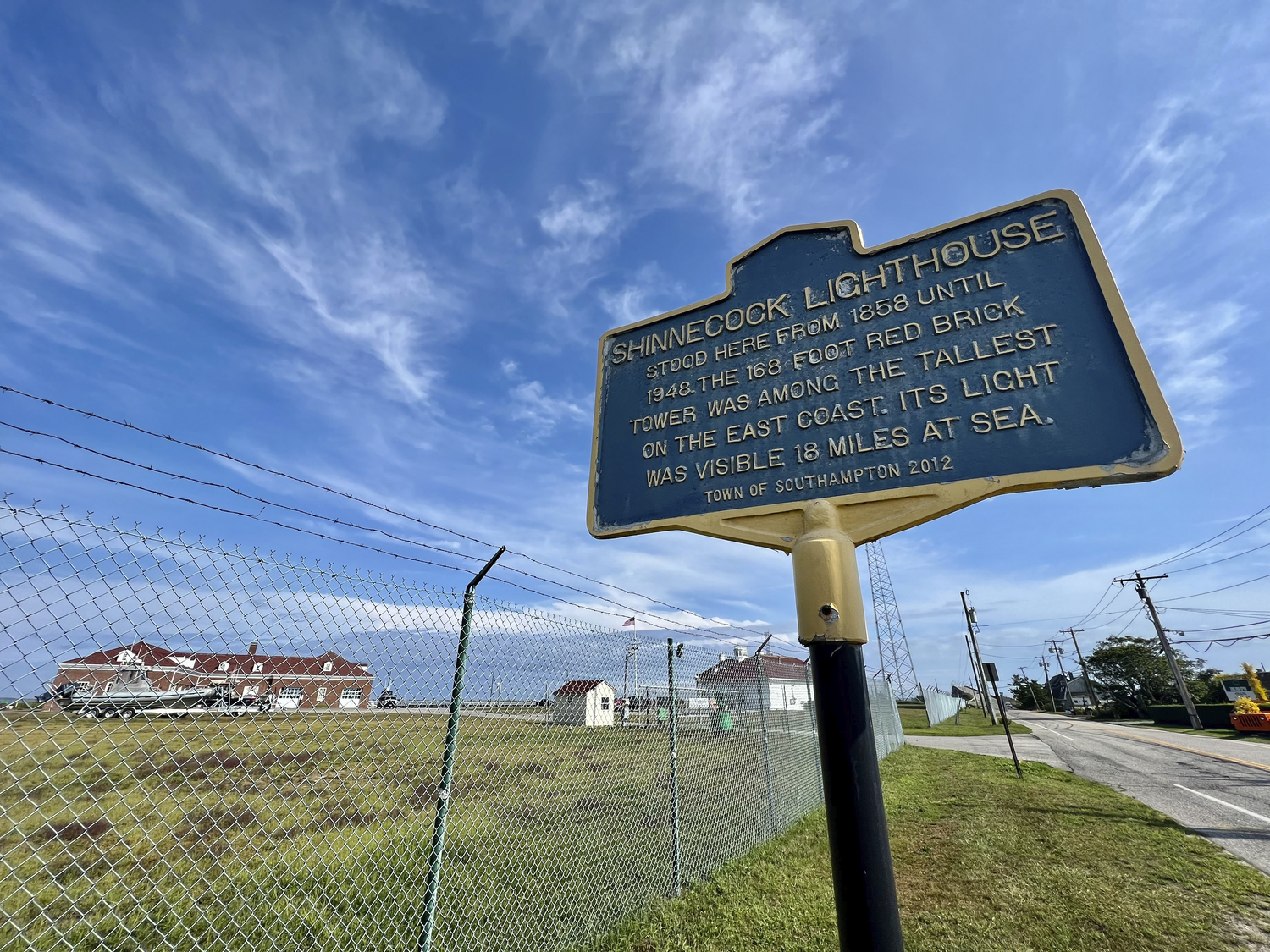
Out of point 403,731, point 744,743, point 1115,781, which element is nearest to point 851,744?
A: point 403,731

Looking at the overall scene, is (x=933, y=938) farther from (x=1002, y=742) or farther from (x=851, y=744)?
(x=1002, y=742)

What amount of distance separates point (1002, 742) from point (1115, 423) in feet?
71.4

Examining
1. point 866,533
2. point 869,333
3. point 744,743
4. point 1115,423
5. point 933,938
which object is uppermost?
point 869,333

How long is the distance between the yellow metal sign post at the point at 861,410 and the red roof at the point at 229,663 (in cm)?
144

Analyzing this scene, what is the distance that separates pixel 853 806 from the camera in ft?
6.72

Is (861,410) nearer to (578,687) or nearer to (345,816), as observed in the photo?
(578,687)

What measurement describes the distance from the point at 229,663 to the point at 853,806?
2.80 m

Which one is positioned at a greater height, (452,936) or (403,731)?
(403,731)

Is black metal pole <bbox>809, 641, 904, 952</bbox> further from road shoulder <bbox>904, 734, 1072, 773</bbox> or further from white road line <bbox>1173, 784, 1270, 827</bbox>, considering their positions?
road shoulder <bbox>904, 734, 1072, 773</bbox>

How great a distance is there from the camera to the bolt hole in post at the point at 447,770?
270 centimetres

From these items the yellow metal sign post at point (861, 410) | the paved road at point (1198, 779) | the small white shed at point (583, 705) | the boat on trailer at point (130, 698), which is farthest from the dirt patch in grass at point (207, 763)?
the paved road at point (1198, 779)

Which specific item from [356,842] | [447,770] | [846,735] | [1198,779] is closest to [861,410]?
[846,735]

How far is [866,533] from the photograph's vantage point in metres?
2.38

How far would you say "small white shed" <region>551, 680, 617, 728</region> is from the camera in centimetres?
421
